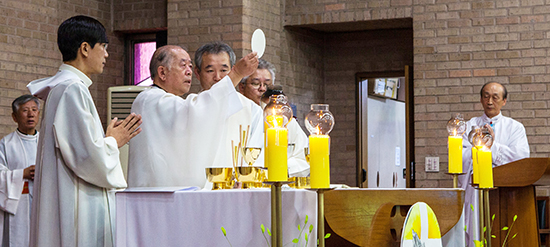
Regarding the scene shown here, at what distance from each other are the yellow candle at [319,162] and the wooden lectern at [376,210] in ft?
0.98

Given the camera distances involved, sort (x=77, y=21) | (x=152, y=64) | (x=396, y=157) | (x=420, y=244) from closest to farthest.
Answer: (x=420, y=244)
(x=77, y=21)
(x=152, y=64)
(x=396, y=157)

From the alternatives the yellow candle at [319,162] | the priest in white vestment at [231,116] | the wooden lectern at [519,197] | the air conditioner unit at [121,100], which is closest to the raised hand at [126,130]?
the priest in white vestment at [231,116]

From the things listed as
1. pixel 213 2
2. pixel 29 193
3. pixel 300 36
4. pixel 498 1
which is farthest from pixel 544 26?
pixel 29 193

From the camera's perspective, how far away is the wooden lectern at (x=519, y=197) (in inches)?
137

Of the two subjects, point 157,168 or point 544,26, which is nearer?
point 157,168

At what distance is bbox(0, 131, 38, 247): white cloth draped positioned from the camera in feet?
16.6

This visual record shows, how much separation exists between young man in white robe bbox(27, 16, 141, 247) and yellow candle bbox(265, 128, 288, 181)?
105 cm

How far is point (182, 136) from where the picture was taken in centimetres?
304

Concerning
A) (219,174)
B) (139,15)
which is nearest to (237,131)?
(219,174)

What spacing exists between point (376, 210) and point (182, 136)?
1.10m

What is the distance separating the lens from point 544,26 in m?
6.51

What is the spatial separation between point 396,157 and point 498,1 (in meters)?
3.38

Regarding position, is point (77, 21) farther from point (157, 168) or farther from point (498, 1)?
point (498, 1)

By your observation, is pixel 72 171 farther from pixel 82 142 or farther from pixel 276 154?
pixel 276 154
